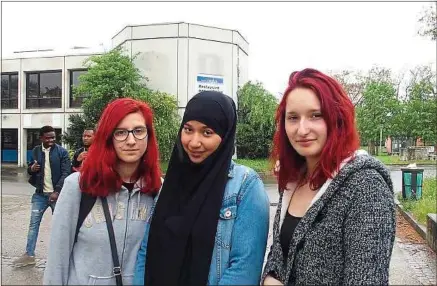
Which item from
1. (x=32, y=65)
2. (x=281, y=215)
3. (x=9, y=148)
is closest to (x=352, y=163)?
(x=281, y=215)

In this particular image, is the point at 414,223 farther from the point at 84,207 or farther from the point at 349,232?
the point at 84,207

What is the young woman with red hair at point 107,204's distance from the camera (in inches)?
82.7

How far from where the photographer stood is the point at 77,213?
2.15 meters

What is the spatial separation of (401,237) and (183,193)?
7.09 meters

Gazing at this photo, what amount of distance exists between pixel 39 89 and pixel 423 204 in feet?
80.5

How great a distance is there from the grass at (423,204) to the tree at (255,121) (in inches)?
456

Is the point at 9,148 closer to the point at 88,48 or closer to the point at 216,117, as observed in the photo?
the point at 88,48

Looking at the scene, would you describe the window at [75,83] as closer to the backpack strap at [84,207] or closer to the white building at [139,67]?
the white building at [139,67]

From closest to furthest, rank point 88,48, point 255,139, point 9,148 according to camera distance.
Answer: point 255,139
point 88,48
point 9,148

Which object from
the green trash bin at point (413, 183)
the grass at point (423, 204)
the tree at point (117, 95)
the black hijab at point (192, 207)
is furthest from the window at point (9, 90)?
the black hijab at point (192, 207)

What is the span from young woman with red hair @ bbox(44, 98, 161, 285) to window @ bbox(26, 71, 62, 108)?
2619 centimetres

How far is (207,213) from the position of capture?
1941mm

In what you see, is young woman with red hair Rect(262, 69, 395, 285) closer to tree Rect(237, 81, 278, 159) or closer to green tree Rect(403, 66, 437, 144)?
tree Rect(237, 81, 278, 159)

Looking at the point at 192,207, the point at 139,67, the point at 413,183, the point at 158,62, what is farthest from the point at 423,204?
the point at 139,67
